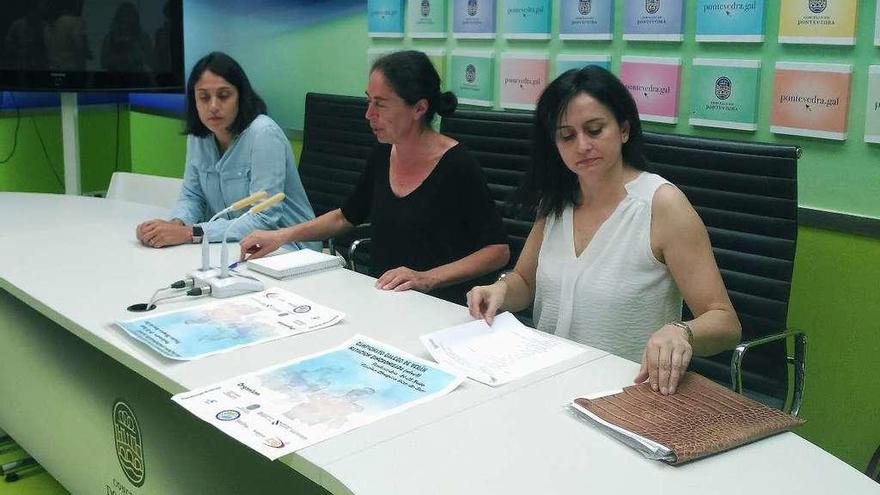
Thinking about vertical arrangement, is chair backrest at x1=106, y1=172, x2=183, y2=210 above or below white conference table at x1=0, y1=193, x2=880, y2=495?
above

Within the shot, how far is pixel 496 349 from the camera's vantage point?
158cm

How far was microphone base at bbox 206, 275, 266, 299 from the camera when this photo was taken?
76.6 inches

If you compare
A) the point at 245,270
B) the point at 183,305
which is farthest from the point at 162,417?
the point at 245,270

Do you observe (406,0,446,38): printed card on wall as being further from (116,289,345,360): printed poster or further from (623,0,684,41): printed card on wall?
(116,289,345,360): printed poster

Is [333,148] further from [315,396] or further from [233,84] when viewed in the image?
[315,396]

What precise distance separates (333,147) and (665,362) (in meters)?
2.23

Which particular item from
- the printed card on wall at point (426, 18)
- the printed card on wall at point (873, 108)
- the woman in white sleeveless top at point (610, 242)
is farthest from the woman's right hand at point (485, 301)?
the printed card on wall at point (426, 18)

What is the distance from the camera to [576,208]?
1918 millimetres

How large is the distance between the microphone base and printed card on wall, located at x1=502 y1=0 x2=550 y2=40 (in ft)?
4.65

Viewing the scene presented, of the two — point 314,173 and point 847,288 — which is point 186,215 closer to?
point 314,173

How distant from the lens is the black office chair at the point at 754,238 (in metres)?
1.94

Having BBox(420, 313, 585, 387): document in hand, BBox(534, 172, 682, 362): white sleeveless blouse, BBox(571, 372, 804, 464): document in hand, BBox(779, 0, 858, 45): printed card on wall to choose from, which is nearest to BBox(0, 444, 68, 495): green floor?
BBox(420, 313, 585, 387): document in hand

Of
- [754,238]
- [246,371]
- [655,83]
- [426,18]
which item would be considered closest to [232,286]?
[246,371]

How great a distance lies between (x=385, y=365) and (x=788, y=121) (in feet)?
4.57
